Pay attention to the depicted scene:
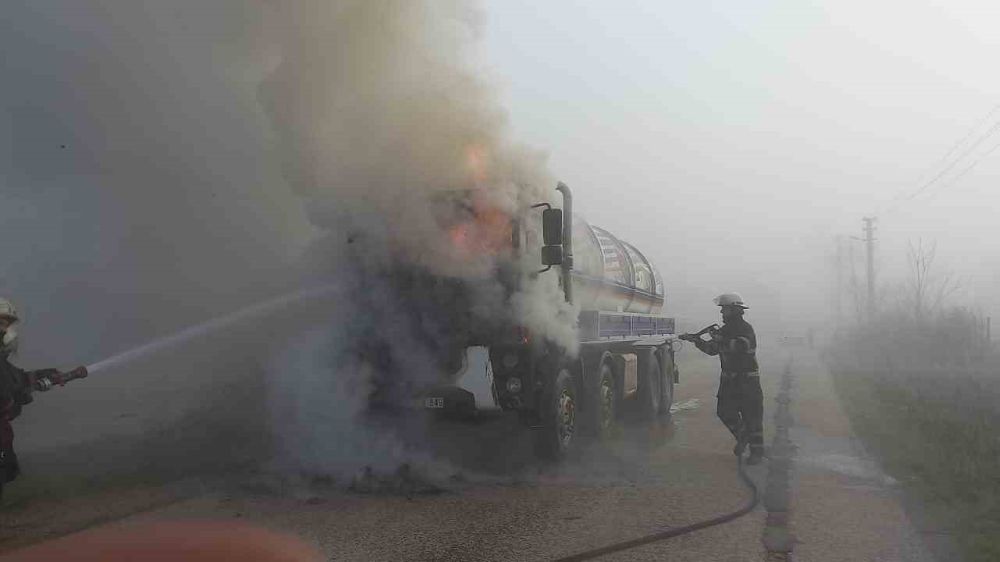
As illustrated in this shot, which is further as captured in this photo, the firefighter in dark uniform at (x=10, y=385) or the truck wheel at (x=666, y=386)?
the truck wheel at (x=666, y=386)

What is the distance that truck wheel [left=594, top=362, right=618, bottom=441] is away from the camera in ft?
32.3

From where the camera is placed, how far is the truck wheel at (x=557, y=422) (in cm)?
830

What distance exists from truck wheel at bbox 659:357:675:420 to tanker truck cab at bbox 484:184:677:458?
0.06ft

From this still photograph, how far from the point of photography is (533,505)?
6.71 meters

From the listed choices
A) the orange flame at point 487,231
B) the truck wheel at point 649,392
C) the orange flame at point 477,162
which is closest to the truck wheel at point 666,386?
the truck wheel at point 649,392

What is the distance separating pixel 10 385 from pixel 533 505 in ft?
A: 14.5

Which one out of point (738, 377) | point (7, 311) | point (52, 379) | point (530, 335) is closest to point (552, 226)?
point (530, 335)

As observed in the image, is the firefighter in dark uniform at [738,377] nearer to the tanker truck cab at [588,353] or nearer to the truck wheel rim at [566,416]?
the tanker truck cab at [588,353]

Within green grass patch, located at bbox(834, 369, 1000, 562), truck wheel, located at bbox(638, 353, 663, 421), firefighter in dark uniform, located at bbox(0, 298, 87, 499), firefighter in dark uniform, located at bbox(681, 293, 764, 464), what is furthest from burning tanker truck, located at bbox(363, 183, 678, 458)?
green grass patch, located at bbox(834, 369, 1000, 562)

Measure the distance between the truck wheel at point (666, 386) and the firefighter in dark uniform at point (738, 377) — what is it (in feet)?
12.0

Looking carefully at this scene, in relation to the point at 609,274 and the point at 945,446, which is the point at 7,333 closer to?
the point at 609,274

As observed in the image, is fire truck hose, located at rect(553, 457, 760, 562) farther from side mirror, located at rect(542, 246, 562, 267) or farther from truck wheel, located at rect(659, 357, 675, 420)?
truck wheel, located at rect(659, 357, 675, 420)

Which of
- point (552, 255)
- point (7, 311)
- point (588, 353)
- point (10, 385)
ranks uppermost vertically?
point (552, 255)

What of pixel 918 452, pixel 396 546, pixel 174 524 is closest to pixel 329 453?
pixel 174 524
